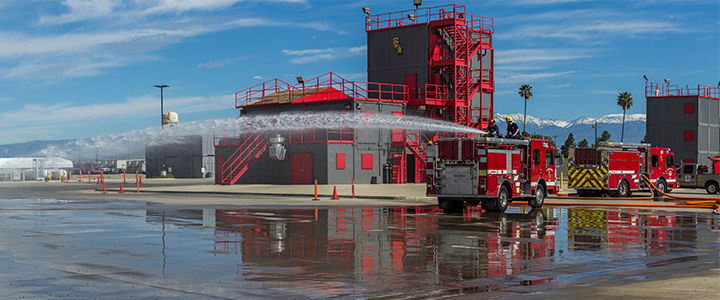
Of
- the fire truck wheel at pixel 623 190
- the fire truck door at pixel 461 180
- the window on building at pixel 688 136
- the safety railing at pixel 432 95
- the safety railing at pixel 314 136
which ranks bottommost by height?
the fire truck wheel at pixel 623 190

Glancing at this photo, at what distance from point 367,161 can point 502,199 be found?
24745mm

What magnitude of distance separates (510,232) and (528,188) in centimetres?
869

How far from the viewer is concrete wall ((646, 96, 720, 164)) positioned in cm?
7188

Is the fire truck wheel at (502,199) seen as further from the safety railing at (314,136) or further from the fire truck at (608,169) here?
the safety railing at (314,136)

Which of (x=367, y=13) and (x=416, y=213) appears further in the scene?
(x=367, y=13)

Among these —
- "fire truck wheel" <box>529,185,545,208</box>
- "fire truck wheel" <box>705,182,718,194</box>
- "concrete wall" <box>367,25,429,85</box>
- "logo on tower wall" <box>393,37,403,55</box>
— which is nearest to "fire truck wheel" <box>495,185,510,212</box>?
"fire truck wheel" <box>529,185,545,208</box>

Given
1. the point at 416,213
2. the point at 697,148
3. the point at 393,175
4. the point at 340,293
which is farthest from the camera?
the point at 697,148

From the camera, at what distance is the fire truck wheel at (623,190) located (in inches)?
1341

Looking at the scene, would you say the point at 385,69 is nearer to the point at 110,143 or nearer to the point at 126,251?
the point at 110,143

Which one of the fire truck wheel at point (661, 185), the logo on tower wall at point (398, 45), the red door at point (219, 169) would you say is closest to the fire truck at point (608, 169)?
the fire truck wheel at point (661, 185)

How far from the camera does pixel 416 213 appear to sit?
23844 mm

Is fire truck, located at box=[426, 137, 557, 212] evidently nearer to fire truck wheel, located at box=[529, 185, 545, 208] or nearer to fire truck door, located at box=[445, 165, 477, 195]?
fire truck door, located at box=[445, 165, 477, 195]

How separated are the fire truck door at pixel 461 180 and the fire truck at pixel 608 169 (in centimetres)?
1141

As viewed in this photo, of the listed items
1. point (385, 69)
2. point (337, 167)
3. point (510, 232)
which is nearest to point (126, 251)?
point (510, 232)
